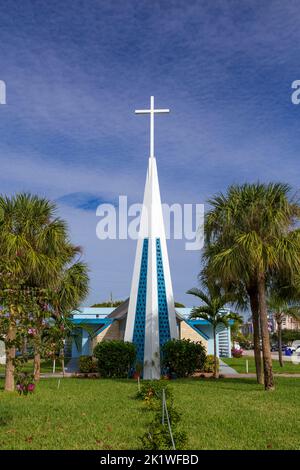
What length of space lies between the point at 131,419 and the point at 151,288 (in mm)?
14758

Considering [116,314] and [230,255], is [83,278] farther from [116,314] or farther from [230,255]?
[116,314]

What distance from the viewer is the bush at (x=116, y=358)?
25.6 m

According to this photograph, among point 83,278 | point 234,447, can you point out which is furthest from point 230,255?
point 234,447

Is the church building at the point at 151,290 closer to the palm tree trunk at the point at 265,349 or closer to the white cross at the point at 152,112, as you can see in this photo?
the white cross at the point at 152,112

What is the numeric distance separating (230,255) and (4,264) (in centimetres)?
1085

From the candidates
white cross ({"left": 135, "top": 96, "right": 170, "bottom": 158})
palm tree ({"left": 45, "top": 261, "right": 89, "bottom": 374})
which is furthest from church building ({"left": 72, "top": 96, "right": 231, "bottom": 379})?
palm tree ({"left": 45, "top": 261, "right": 89, "bottom": 374})

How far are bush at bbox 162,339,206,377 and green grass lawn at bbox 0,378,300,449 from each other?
21.5 ft

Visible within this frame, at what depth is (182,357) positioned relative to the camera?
24.9 metres

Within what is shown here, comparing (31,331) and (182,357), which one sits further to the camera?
(182,357)

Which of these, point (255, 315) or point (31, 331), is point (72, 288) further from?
point (31, 331)

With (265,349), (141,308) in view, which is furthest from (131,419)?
(141,308)

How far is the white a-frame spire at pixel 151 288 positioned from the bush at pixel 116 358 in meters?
0.76

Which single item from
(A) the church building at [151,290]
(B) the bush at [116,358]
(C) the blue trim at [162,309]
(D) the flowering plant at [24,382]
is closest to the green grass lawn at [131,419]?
(D) the flowering plant at [24,382]

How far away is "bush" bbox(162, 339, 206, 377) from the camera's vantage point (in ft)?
81.8
